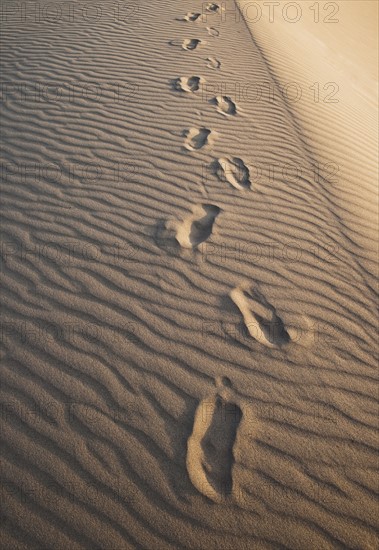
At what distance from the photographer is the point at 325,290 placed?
9.36 feet

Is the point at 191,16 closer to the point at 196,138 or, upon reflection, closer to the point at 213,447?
the point at 196,138

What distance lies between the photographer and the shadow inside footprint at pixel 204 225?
3107 mm

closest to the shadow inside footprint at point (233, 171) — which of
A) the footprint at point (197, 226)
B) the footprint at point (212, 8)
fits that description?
the footprint at point (197, 226)

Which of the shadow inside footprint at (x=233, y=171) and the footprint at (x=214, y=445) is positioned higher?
the shadow inside footprint at (x=233, y=171)

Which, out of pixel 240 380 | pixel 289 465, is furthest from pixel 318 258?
pixel 289 465

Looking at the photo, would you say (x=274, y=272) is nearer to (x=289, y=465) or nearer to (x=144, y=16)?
(x=289, y=465)

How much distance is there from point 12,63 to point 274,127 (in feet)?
13.3

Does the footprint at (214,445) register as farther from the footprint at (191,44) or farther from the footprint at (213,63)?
the footprint at (191,44)

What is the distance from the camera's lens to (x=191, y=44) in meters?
6.46

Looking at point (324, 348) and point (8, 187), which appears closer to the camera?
point (324, 348)

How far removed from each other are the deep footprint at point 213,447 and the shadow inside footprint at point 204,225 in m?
1.38

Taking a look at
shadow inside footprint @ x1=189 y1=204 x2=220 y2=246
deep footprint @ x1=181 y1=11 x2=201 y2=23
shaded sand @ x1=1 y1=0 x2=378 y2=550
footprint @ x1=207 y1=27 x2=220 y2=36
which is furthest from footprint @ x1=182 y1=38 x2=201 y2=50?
shadow inside footprint @ x1=189 y1=204 x2=220 y2=246

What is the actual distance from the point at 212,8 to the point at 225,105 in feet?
16.9

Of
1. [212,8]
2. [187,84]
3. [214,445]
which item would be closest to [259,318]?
[214,445]
